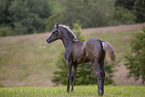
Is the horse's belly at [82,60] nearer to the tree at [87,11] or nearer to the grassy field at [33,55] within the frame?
the grassy field at [33,55]

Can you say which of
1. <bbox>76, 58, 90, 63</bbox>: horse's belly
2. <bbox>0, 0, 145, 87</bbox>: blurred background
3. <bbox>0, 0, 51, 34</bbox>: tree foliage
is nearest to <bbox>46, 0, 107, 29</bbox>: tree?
<bbox>0, 0, 145, 87</bbox>: blurred background

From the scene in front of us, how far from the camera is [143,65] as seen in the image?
15.2 m

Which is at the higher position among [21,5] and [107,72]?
[21,5]

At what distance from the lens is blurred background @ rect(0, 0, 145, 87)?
54.0 ft

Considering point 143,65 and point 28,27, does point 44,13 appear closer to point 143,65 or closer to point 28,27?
point 28,27

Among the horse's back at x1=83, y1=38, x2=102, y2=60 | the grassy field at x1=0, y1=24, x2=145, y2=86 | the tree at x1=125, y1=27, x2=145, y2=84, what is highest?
the horse's back at x1=83, y1=38, x2=102, y2=60

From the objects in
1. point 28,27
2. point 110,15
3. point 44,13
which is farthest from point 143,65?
point 44,13

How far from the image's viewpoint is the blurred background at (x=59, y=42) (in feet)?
54.0

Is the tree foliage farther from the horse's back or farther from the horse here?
the horse's back

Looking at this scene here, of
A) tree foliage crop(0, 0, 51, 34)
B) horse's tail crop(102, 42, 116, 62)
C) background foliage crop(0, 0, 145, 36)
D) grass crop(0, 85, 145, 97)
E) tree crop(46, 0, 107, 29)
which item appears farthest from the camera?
tree foliage crop(0, 0, 51, 34)

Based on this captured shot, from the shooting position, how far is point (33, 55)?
36.4 m

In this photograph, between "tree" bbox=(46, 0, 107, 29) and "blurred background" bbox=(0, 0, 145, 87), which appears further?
"tree" bbox=(46, 0, 107, 29)

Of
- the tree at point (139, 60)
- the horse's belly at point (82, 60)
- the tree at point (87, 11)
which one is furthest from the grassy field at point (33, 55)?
the horse's belly at point (82, 60)

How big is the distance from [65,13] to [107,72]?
1530 inches
